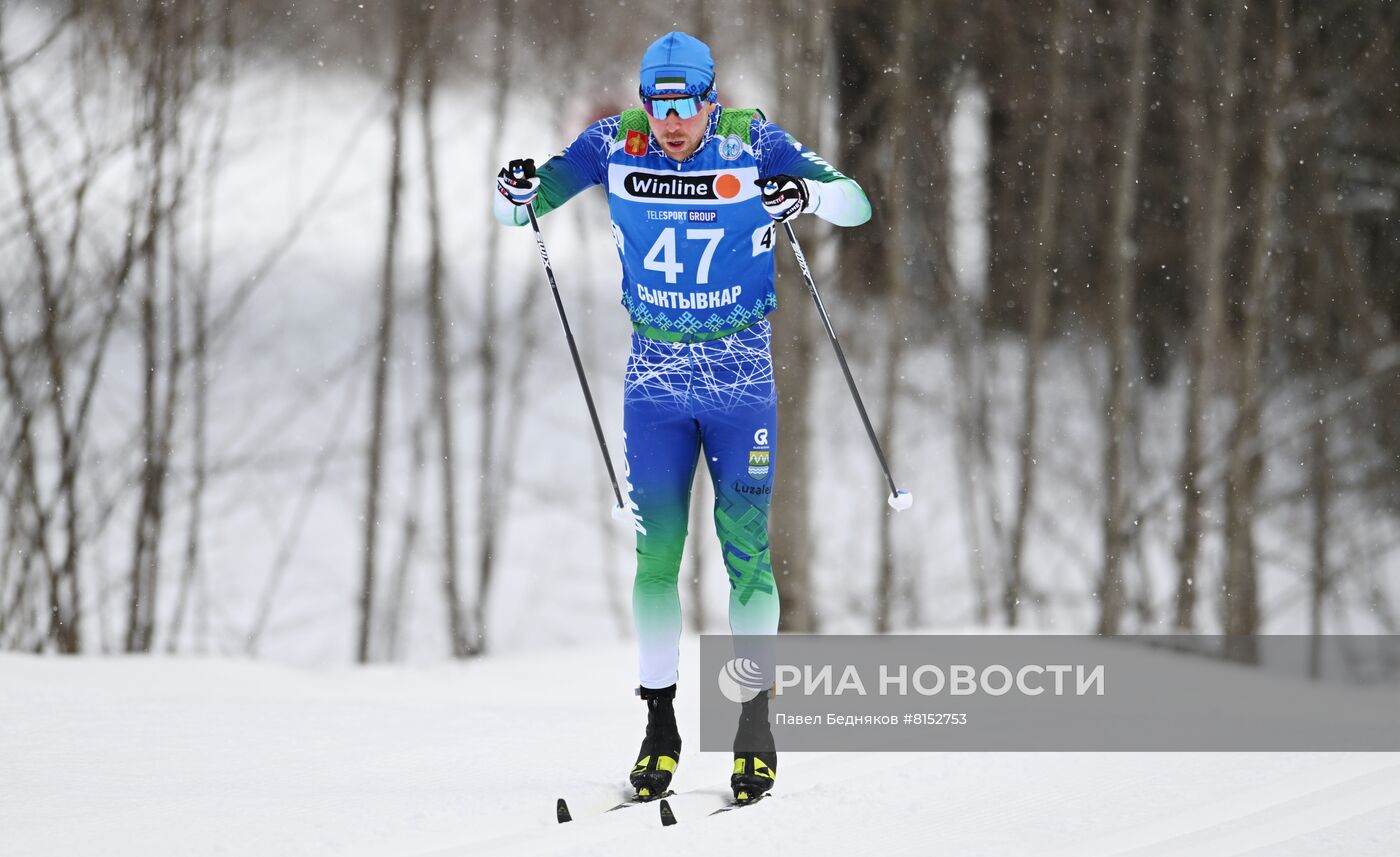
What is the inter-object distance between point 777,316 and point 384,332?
2950 millimetres

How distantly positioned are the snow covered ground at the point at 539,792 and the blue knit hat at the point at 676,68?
175 cm

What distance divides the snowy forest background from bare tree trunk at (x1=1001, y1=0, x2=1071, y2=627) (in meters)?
0.03

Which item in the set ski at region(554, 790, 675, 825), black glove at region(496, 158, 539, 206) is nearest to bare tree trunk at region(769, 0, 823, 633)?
ski at region(554, 790, 675, 825)

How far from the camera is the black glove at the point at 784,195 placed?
299 cm

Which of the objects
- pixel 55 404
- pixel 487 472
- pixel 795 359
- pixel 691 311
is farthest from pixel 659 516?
pixel 487 472

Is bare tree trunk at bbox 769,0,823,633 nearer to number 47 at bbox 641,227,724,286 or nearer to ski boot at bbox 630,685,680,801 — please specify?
ski boot at bbox 630,685,680,801

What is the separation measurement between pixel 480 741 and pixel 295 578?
22.2ft

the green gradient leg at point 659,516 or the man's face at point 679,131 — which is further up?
the man's face at point 679,131

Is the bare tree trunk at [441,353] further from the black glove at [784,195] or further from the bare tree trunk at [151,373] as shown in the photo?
the black glove at [784,195]

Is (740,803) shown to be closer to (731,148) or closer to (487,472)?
(731,148)

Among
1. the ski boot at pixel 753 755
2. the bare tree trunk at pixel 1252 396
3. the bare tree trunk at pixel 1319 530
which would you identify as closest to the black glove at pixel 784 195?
the ski boot at pixel 753 755

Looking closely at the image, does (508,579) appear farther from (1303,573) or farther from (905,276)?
(1303,573)

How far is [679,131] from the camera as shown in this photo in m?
3.05

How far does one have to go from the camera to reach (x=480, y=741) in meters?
3.99
